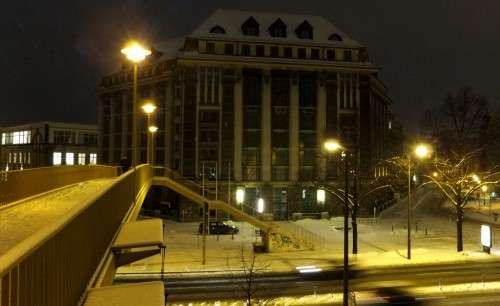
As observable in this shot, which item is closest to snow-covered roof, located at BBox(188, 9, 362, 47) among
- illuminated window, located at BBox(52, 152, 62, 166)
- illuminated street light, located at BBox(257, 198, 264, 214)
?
illuminated street light, located at BBox(257, 198, 264, 214)

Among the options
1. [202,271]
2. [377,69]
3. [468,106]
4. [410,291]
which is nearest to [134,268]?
[202,271]

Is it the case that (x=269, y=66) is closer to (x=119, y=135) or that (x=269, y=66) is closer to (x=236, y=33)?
(x=236, y=33)

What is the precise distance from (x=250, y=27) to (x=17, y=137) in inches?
2935

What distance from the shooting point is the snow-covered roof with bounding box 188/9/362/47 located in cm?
6219

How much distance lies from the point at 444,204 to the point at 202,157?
42865 mm

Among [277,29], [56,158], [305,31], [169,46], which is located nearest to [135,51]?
[277,29]

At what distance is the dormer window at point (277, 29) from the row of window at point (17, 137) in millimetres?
65722

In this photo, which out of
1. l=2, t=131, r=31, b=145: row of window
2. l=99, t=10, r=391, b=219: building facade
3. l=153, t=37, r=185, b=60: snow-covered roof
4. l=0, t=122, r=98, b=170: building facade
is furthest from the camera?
l=2, t=131, r=31, b=145: row of window

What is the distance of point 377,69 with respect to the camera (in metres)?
63.8

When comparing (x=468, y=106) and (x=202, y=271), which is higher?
(x=468, y=106)

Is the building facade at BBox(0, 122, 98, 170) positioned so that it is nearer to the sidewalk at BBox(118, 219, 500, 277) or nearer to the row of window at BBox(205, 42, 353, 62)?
the row of window at BBox(205, 42, 353, 62)

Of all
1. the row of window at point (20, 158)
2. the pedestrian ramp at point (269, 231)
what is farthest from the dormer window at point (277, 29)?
the row of window at point (20, 158)

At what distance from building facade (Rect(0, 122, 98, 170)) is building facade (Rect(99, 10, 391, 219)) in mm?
42248

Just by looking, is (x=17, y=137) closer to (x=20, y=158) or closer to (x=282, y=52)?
(x=20, y=158)
